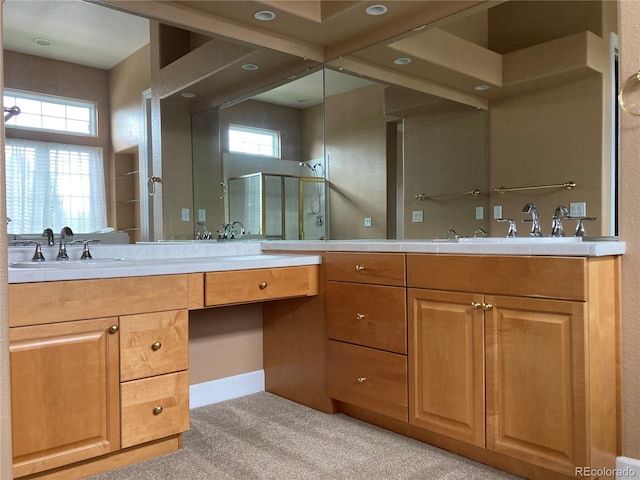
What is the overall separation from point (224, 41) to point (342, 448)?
209 cm

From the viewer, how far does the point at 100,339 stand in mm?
1808

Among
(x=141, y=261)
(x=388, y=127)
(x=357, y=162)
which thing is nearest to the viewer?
(x=141, y=261)

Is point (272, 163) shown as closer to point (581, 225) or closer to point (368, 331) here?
point (368, 331)

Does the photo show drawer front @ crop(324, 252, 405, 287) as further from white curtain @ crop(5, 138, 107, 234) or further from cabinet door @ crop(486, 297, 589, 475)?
white curtain @ crop(5, 138, 107, 234)

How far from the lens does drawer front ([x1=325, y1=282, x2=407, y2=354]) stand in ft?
7.20

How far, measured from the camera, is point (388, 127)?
2.88 m

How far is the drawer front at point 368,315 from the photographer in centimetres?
220

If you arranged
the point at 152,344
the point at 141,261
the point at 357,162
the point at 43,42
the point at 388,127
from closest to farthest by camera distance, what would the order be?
1. the point at 152,344
2. the point at 43,42
3. the point at 141,261
4. the point at 388,127
5. the point at 357,162

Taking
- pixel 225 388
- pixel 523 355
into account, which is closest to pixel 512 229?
pixel 523 355

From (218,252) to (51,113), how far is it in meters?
1.05

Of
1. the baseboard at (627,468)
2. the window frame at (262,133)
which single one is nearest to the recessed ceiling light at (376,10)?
the window frame at (262,133)

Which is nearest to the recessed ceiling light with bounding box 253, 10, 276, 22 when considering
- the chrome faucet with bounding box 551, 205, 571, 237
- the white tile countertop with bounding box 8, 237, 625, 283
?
Answer: the white tile countertop with bounding box 8, 237, 625, 283

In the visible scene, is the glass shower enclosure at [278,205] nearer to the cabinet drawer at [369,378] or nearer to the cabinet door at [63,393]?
the cabinet drawer at [369,378]

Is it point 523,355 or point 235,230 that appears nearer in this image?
point 523,355
